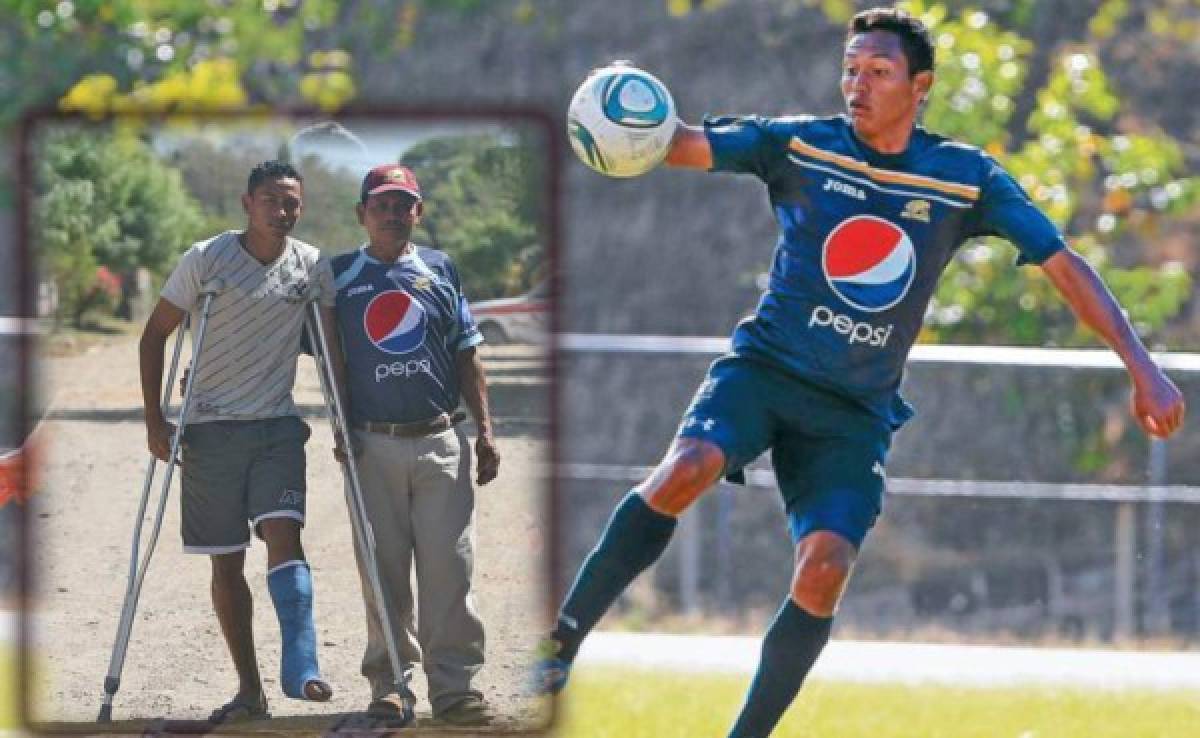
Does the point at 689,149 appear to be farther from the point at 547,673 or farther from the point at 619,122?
the point at 547,673

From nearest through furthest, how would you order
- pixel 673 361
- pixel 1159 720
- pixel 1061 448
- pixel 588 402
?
pixel 1159 720, pixel 673 361, pixel 1061 448, pixel 588 402

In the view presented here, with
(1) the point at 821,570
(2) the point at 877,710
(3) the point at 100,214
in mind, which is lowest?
(2) the point at 877,710

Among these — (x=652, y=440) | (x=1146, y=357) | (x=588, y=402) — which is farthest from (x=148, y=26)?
(x=1146, y=357)

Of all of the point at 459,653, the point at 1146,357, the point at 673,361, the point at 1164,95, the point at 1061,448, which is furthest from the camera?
the point at 1164,95

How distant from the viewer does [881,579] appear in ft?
40.9

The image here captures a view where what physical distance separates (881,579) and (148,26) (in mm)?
5274

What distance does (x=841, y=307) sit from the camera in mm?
5816

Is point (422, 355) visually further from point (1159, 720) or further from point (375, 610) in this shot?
point (1159, 720)

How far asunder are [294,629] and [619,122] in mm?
1418

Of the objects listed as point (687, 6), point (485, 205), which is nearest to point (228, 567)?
point (485, 205)

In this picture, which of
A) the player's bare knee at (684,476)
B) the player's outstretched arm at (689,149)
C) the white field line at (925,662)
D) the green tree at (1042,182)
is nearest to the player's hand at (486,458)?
the player's bare knee at (684,476)

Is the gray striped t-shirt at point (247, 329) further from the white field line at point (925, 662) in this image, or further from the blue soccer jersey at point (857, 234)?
the white field line at point (925, 662)

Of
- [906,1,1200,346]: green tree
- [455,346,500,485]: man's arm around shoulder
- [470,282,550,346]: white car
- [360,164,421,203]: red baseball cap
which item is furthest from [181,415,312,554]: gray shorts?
[906,1,1200,346]: green tree

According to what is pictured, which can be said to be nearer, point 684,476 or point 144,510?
point 144,510
